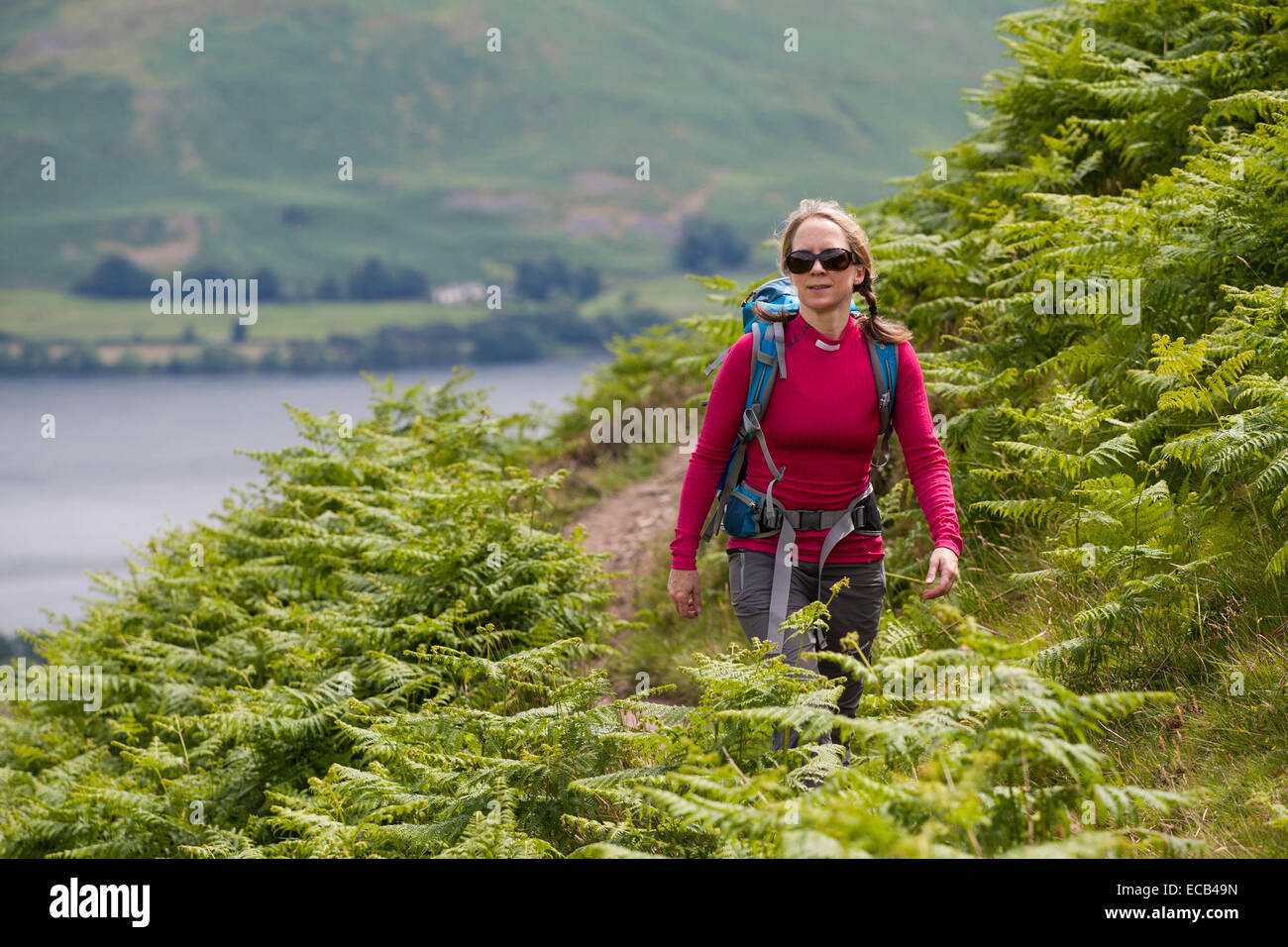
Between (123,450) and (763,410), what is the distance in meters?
134

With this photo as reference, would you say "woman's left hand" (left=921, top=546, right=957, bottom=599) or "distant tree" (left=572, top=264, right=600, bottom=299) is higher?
"distant tree" (left=572, top=264, right=600, bottom=299)

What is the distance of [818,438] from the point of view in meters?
4.77

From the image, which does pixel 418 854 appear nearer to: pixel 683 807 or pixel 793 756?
pixel 793 756

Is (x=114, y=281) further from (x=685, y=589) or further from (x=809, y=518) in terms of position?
(x=809, y=518)

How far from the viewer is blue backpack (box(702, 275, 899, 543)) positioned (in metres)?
4.75

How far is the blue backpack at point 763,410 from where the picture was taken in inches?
187

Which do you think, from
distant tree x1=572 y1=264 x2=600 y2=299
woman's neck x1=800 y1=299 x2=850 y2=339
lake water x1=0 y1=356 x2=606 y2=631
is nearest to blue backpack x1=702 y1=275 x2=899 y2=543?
woman's neck x1=800 y1=299 x2=850 y2=339

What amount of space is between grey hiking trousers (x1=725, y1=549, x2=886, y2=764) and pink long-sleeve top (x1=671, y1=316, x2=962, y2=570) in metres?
0.06

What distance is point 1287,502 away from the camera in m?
4.91

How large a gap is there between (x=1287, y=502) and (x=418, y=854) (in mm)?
4298

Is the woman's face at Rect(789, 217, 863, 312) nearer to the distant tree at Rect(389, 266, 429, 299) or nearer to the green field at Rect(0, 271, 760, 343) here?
the green field at Rect(0, 271, 760, 343)

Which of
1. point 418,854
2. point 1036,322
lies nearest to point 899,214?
point 1036,322

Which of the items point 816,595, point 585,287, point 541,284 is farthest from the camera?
point 585,287

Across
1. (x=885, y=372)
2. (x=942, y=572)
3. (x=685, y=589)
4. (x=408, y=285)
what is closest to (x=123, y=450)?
(x=408, y=285)
